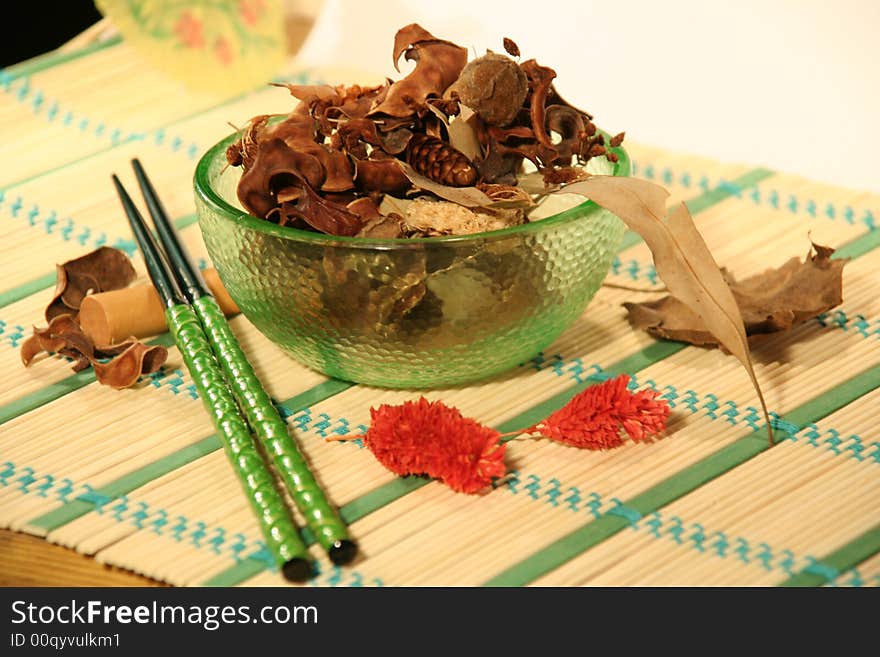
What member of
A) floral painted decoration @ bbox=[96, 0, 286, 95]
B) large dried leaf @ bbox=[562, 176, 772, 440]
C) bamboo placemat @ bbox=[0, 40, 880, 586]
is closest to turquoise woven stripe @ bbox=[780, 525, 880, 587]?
bamboo placemat @ bbox=[0, 40, 880, 586]

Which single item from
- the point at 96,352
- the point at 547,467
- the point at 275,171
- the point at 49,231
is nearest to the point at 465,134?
the point at 275,171

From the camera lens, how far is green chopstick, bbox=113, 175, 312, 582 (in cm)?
72

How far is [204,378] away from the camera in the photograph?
2.82 feet

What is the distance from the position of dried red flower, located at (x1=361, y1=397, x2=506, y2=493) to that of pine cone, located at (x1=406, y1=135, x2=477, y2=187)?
155 mm

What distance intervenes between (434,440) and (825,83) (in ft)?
3.27

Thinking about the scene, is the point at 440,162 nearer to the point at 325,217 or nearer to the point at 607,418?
the point at 325,217

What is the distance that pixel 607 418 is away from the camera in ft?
2.71

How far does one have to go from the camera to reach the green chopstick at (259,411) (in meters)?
0.74

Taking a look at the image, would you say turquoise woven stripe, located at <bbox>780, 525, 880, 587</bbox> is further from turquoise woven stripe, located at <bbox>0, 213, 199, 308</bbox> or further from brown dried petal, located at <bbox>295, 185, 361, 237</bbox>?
turquoise woven stripe, located at <bbox>0, 213, 199, 308</bbox>

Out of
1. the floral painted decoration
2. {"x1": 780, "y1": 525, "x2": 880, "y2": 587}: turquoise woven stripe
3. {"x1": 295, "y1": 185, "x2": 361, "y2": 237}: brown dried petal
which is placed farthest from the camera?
the floral painted decoration

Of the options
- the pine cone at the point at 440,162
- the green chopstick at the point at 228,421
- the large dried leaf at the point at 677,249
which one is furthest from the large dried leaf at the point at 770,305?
the green chopstick at the point at 228,421

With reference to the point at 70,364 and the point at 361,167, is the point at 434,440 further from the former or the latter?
the point at 70,364

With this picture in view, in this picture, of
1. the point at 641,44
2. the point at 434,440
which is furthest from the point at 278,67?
the point at 434,440

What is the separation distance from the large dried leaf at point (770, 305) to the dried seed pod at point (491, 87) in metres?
0.23
